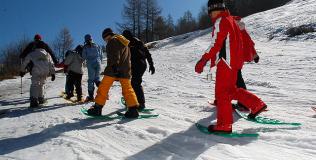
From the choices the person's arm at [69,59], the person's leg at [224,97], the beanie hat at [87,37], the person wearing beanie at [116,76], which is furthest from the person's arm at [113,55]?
the person's arm at [69,59]

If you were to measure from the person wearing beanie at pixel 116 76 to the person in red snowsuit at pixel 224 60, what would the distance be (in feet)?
6.25

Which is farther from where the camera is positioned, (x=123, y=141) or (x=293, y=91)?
(x=293, y=91)

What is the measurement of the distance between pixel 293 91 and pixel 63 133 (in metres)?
5.95

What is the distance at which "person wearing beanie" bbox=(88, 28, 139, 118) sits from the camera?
712 cm

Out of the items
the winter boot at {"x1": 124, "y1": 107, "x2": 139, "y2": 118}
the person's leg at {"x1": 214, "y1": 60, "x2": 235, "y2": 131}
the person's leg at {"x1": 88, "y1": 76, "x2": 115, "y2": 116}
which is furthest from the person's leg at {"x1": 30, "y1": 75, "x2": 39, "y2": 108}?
the person's leg at {"x1": 214, "y1": 60, "x2": 235, "y2": 131}

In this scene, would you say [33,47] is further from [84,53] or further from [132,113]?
[132,113]

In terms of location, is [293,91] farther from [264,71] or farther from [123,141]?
[123,141]

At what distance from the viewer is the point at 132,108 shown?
7.22 metres

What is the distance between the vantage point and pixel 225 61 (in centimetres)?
562

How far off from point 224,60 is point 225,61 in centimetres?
2

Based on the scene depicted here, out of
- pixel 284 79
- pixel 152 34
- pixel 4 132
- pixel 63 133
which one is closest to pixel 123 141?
pixel 63 133

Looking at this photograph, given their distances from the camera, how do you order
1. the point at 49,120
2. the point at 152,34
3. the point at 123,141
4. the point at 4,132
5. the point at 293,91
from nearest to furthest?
1. the point at 123,141
2. the point at 4,132
3. the point at 49,120
4. the point at 293,91
5. the point at 152,34

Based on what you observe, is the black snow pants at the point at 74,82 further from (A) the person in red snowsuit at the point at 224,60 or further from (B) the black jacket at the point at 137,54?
(A) the person in red snowsuit at the point at 224,60

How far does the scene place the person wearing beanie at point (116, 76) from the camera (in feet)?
23.4
